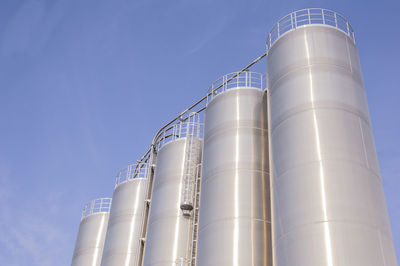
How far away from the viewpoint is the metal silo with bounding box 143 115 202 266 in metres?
23.0

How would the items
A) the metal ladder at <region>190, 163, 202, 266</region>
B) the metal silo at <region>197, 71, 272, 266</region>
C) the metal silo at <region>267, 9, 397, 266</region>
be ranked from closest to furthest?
1. the metal silo at <region>267, 9, 397, 266</region>
2. the metal silo at <region>197, 71, 272, 266</region>
3. the metal ladder at <region>190, 163, 202, 266</region>

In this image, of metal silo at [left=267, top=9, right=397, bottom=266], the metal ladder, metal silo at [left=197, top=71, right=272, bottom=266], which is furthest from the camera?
the metal ladder

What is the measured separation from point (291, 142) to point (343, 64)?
372 centimetres

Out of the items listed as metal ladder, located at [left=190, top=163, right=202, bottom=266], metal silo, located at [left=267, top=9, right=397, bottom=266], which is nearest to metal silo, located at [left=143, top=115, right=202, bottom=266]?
metal ladder, located at [left=190, top=163, right=202, bottom=266]

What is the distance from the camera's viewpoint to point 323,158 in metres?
15.0

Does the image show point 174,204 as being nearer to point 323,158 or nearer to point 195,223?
point 195,223

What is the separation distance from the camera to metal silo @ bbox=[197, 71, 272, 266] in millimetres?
18125

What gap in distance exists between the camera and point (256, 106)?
70.6ft

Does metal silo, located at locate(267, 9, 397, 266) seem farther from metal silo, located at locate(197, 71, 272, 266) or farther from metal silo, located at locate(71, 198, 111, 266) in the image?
metal silo, located at locate(71, 198, 111, 266)

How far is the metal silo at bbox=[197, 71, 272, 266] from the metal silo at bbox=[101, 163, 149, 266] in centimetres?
848

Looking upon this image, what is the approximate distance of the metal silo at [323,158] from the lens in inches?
537

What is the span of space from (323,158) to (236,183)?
16.9 ft

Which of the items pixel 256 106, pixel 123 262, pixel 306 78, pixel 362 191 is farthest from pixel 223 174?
pixel 123 262

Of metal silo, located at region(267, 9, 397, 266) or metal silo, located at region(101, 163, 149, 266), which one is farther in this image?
metal silo, located at region(101, 163, 149, 266)
